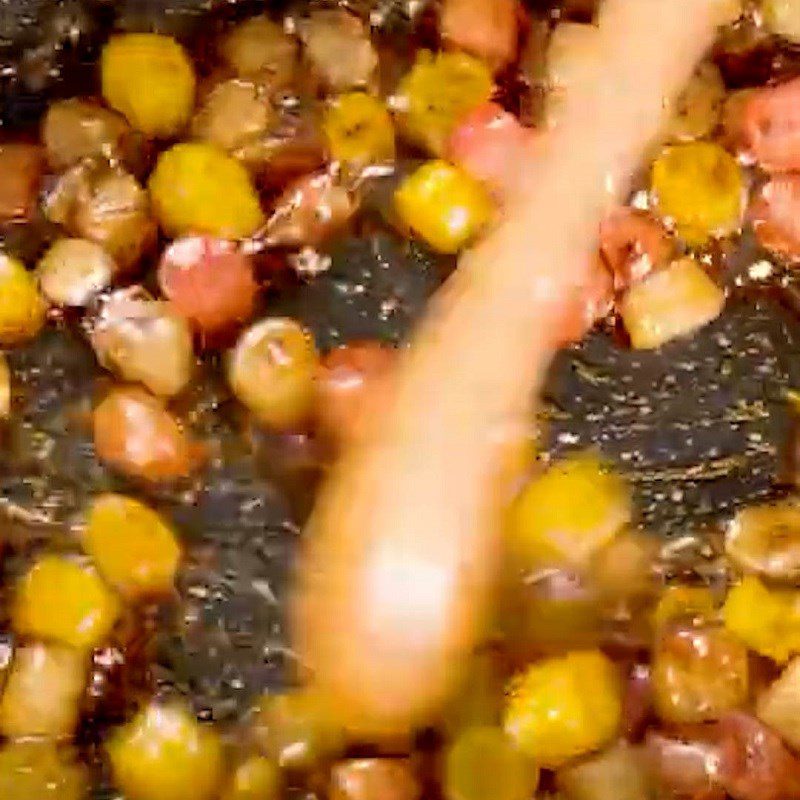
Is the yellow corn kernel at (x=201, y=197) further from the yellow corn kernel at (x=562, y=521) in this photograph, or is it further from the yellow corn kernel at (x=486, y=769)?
the yellow corn kernel at (x=486, y=769)

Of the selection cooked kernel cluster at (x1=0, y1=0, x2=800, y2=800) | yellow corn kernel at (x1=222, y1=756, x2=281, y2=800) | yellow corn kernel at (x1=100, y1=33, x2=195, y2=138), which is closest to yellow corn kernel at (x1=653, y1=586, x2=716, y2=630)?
cooked kernel cluster at (x1=0, y1=0, x2=800, y2=800)

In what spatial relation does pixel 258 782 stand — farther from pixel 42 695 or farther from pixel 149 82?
pixel 149 82

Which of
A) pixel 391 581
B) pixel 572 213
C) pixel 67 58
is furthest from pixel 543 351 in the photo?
pixel 67 58

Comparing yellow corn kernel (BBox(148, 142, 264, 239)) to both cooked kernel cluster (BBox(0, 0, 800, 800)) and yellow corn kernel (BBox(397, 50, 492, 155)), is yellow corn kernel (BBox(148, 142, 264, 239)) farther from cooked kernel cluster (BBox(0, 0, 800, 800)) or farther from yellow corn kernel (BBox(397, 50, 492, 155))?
yellow corn kernel (BBox(397, 50, 492, 155))

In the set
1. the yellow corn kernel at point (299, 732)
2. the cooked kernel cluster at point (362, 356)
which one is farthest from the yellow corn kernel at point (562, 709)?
the yellow corn kernel at point (299, 732)

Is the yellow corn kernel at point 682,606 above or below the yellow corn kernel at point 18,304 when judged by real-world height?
below
